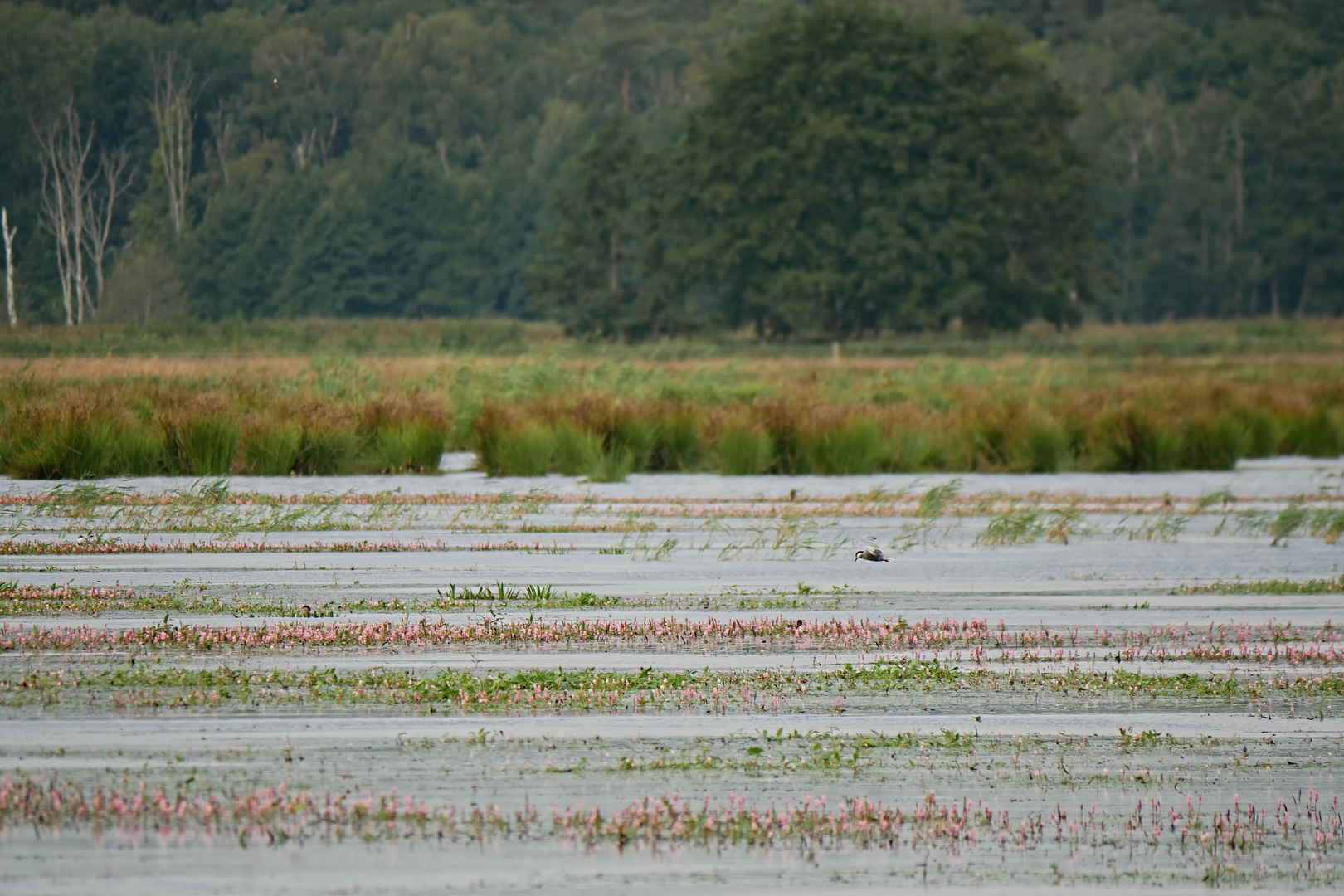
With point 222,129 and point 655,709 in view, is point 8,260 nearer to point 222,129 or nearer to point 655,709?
point 222,129

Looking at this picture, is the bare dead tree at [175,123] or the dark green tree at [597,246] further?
the bare dead tree at [175,123]

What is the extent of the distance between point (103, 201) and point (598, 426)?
232 ft

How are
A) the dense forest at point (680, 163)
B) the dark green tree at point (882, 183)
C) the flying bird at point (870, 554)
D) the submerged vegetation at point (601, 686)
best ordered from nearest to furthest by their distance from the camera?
the submerged vegetation at point (601, 686) → the flying bird at point (870, 554) → the dark green tree at point (882, 183) → the dense forest at point (680, 163)

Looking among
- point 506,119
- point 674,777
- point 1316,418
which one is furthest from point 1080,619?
point 506,119

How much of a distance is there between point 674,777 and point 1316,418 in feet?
77.9

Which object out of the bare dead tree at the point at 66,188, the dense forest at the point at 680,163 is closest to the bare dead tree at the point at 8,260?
the dense forest at the point at 680,163

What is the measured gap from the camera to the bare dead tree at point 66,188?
Result: 237ft

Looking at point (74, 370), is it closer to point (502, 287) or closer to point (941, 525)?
point (941, 525)

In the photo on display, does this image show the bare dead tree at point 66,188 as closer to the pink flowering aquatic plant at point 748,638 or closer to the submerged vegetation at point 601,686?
the pink flowering aquatic plant at point 748,638

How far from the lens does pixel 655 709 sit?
8.80 metres

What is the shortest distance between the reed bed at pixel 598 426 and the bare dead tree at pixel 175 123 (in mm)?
59673

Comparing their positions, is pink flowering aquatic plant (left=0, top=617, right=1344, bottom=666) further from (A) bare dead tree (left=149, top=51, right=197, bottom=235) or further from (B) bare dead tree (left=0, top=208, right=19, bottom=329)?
(A) bare dead tree (left=149, top=51, right=197, bottom=235)

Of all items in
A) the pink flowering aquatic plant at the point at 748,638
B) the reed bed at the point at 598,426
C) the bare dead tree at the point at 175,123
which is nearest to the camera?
the pink flowering aquatic plant at the point at 748,638

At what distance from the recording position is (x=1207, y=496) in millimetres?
19234
